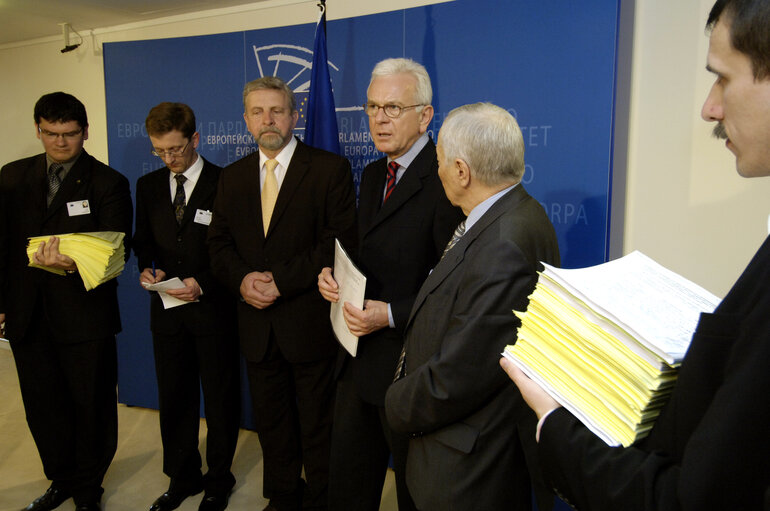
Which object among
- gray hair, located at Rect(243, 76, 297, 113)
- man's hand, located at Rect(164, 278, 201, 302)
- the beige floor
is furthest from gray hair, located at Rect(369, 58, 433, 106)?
the beige floor

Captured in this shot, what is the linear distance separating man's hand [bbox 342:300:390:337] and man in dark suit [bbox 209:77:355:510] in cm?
58

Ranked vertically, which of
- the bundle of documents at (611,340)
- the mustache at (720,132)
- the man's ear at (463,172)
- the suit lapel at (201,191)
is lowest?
the bundle of documents at (611,340)

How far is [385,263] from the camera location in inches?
82.4

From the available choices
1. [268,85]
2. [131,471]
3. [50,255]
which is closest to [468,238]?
[268,85]

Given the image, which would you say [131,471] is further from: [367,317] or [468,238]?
[468,238]

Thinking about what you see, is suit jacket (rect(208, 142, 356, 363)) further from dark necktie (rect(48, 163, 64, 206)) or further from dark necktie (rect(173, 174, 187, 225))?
dark necktie (rect(48, 163, 64, 206))

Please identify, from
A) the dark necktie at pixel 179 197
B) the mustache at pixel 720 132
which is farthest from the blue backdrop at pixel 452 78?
Answer: the mustache at pixel 720 132

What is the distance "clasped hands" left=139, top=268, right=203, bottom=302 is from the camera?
8.92 feet

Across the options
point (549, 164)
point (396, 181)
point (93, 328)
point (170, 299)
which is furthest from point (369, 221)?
point (93, 328)

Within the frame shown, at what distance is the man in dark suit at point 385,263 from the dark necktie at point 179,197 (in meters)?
1.08

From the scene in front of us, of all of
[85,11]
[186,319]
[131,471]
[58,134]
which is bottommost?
[131,471]

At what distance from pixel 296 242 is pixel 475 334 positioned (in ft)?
4.51

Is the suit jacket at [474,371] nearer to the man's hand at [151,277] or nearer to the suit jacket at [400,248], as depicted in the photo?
the suit jacket at [400,248]

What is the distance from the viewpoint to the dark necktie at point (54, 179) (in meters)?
2.75
